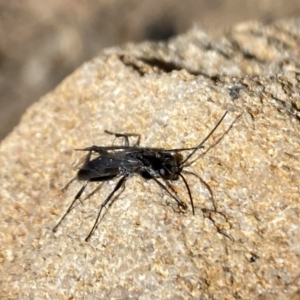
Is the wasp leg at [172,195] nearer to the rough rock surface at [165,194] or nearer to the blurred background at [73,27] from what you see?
the rough rock surface at [165,194]

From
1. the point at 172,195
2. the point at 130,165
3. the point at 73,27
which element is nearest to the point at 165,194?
the point at 172,195

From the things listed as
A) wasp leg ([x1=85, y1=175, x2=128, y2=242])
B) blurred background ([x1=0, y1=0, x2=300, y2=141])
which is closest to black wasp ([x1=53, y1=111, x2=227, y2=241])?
wasp leg ([x1=85, y1=175, x2=128, y2=242])

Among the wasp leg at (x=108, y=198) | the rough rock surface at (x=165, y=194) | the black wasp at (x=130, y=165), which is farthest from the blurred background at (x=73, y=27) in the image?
the wasp leg at (x=108, y=198)

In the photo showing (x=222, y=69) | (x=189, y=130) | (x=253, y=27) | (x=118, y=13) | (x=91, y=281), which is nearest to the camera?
(x=91, y=281)

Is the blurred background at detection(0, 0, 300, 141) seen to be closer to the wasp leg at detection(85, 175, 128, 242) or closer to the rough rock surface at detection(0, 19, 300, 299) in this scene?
the rough rock surface at detection(0, 19, 300, 299)

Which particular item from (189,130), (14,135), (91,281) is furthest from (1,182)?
(189,130)

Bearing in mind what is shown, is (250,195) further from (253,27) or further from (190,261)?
(253,27)
